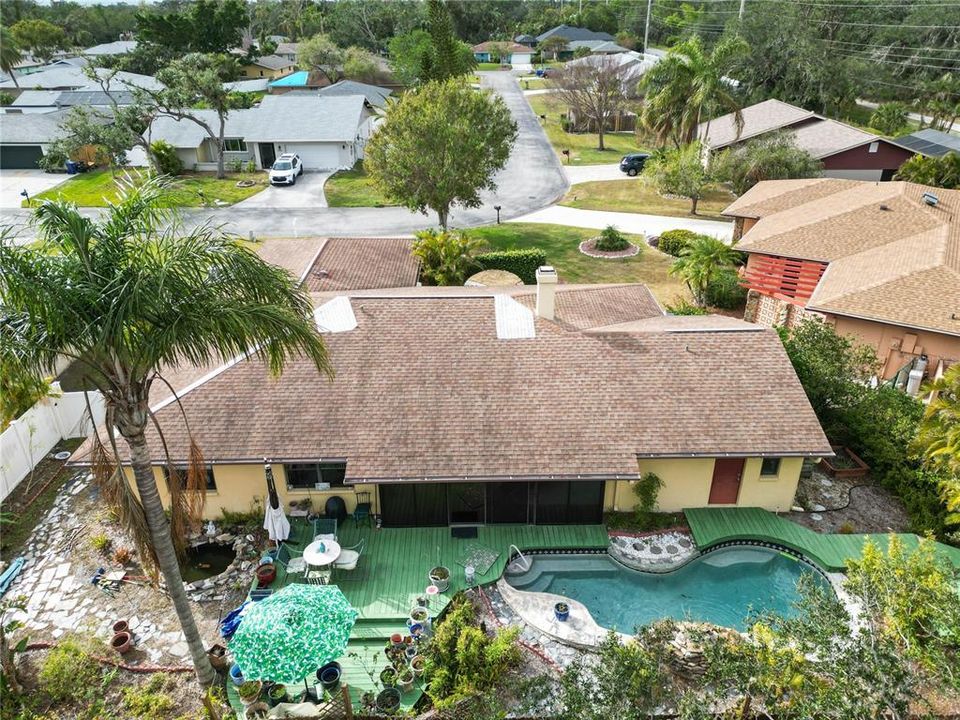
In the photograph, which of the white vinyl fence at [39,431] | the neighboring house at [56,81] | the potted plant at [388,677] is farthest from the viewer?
the neighboring house at [56,81]

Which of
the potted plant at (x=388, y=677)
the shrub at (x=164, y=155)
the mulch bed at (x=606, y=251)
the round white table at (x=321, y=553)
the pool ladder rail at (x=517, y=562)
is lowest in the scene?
the mulch bed at (x=606, y=251)

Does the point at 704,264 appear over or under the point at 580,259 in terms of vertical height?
over

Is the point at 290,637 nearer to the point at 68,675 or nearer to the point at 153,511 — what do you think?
the point at 153,511

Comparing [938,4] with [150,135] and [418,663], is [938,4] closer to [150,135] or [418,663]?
[150,135]

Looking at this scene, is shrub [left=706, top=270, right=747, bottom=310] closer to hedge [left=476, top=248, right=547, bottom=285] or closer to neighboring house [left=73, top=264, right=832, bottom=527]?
hedge [left=476, top=248, right=547, bottom=285]

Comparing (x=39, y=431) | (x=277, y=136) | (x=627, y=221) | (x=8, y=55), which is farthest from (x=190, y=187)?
(x=8, y=55)

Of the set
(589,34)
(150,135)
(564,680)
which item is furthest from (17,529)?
(589,34)

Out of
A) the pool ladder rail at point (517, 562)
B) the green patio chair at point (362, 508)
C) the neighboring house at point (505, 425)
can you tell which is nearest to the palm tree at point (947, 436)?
the neighboring house at point (505, 425)

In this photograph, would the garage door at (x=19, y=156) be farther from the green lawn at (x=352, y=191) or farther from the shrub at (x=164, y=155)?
the green lawn at (x=352, y=191)
